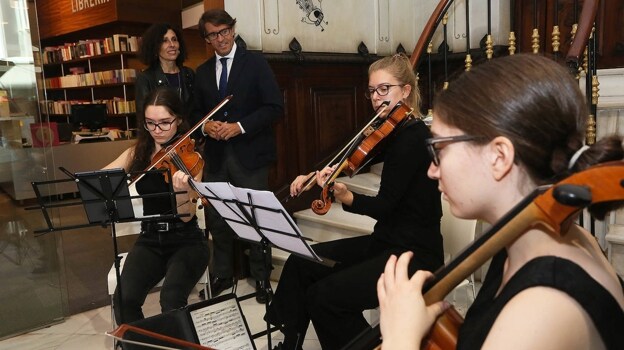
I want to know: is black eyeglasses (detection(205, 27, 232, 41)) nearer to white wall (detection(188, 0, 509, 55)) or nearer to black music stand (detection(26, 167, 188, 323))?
white wall (detection(188, 0, 509, 55))

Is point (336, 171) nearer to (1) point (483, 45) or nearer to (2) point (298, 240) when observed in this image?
(2) point (298, 240)

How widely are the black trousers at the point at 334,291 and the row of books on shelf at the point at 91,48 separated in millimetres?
4999

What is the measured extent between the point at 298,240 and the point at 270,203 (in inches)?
6.0

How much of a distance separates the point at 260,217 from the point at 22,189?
1783mm

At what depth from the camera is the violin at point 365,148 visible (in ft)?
6.47

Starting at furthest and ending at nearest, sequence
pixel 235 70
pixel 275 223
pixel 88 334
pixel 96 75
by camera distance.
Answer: pixel 96 75, pixel 235 70, pixel 88 334, pixel 275 223

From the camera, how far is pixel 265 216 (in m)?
1.70

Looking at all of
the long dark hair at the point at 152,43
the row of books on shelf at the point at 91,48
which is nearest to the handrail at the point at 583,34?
the long dark hair at the point at 152,43

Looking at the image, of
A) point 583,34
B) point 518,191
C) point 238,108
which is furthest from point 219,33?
point 518,191

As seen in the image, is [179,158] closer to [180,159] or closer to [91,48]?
[180,159]

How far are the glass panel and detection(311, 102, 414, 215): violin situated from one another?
174 centimetres

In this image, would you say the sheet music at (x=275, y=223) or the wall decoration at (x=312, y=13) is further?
the wall decoration at (x=312, y=13)

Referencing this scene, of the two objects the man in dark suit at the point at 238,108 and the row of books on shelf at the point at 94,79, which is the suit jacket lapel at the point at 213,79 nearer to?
the man in dark suit at the point at 238,108

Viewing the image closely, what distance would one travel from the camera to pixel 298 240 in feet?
5.42
